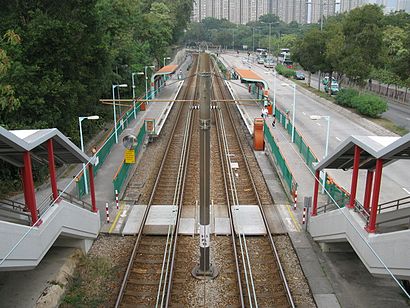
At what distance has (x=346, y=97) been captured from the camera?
4419 cm

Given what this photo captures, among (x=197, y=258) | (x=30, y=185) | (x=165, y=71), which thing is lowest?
(x=197, y=258)

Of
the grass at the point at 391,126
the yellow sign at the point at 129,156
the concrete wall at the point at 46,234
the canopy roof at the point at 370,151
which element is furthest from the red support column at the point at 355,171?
the grass at the point at 391,126

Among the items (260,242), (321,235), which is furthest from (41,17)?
(321,235)

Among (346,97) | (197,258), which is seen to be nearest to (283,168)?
(197,258)

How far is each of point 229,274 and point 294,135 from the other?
1922 centimetres

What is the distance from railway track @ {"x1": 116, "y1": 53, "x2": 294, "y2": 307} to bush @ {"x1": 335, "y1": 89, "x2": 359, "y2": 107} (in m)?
21.8

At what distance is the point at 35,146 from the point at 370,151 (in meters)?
8.42

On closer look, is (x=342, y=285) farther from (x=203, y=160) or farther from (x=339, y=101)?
(x=339, y=101)

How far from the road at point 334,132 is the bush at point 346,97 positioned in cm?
117

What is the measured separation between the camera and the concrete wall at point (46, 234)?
1042 centimetres

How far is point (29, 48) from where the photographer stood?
23109 millimetres

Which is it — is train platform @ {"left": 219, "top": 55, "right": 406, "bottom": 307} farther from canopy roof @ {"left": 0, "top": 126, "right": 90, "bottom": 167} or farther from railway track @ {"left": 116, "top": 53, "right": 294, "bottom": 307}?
canopy roof @ {"left": 0, "top": 126, "right": 90, "bottom": 167}

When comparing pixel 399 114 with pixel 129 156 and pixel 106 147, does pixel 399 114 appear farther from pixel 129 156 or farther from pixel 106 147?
pixel 129 156

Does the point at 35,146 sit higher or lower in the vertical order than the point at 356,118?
higher
